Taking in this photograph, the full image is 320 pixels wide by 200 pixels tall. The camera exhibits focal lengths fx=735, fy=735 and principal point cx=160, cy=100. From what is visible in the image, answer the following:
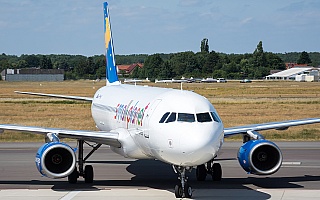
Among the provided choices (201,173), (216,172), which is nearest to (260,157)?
(216,172)

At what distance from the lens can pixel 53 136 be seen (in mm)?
21984

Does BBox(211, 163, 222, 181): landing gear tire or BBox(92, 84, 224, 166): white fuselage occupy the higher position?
BBox(92, 84, 224, 166): white fuselage

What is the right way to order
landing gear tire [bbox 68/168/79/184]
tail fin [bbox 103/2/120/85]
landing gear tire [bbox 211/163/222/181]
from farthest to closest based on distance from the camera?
tail fin [bbox 103/2/120/85]
landing gear tire [bbox 211/163/222/181]
landing gear tire [bbox 68/168/79/184]

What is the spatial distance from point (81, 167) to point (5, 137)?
58.0 feet

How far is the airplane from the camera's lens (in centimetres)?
1788

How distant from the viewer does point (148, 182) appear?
2336cm

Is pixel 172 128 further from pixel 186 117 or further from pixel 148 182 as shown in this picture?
pixel 148 182

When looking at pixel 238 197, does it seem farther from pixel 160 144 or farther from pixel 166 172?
pixel 166 172

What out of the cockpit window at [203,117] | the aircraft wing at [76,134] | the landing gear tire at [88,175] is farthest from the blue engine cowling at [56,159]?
the cockpit window at [203,117]

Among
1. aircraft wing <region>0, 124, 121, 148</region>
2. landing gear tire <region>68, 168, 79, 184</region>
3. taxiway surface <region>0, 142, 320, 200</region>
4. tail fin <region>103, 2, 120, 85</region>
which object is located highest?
tail fin <region>103, 2, 120, 85</region>

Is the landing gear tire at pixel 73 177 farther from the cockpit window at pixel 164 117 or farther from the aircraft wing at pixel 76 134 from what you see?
the cockpit window at pixel 164 117

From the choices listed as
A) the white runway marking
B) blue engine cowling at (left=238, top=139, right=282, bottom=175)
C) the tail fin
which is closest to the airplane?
blue engine cowling at (left=238, top=139, right=282, bottom=175)

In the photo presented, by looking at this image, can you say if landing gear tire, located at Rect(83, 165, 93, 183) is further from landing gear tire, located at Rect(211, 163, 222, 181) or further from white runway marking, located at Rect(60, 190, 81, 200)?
landing gear tire, located at Rect(211, 163, 222, 181)

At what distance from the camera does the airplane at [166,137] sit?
58.6 feet
